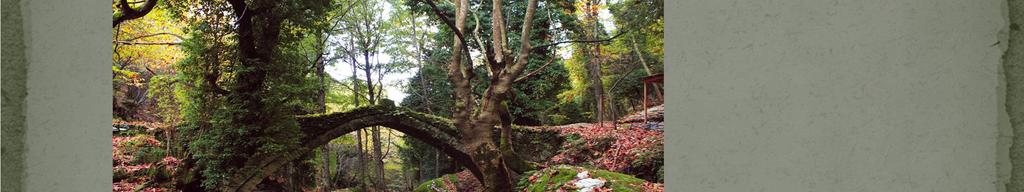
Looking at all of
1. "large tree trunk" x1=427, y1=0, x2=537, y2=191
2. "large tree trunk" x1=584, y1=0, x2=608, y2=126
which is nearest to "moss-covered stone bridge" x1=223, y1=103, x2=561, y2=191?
"large tree trunk" x1=427, y1=0, x2=537, y2=191

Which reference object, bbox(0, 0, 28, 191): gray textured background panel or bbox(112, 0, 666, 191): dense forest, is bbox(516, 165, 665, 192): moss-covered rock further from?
bbox(0, 0, 28, 191): gray textured background panel

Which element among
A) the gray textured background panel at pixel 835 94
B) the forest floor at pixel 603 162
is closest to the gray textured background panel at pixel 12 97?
the gray textured background panel at pixel 835 94

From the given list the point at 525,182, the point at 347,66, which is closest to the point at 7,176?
the point at 525,182

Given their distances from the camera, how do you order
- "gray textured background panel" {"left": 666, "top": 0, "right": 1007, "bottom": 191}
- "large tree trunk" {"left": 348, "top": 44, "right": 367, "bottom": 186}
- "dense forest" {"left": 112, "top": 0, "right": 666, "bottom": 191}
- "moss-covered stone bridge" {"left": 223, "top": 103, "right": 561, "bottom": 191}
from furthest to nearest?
"large tree trunk" {"left": 348, "top": 44, "right": 367, "bottom": 186}, "moss-covered stone bridge" {"left": 223, "top": 103, "right": 561, "bottom": 191}, "dense forest" {"left": 112, "top": 0, "right": 666, "bottom": 191}, "gray textured background panel" {"left": 666, "top": 0, "right": 1007, "bottom": 191}

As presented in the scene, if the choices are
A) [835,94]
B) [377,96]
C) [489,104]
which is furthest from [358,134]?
[835,94]

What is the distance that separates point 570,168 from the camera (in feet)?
14.6

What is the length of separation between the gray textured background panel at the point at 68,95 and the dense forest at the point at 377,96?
10.2 ft

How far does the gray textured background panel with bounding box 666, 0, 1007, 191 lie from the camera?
0.50 metres

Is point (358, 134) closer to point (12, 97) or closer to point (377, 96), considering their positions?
point (377, 96)

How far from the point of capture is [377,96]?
8.65m

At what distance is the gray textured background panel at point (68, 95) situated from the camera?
0.58m

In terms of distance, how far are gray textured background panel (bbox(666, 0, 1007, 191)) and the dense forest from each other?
3.25m

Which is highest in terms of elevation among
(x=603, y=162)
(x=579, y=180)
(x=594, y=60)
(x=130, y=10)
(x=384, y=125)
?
(x=130, y=10)

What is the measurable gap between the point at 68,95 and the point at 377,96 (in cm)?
829
